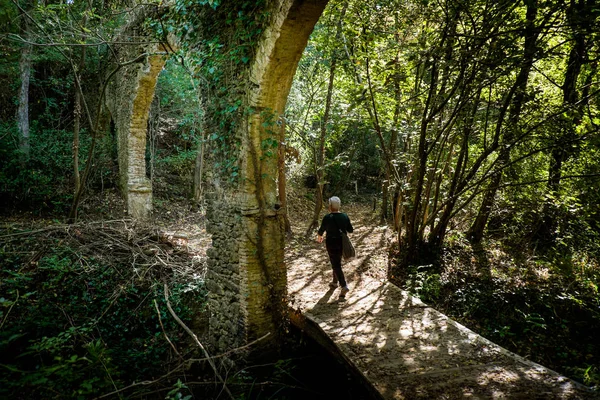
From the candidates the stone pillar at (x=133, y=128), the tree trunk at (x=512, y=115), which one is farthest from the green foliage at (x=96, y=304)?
the tree trunk at (x=512, y=115)

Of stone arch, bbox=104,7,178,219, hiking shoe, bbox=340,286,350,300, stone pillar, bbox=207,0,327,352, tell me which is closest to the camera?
stone pillar, bbox=207,0,327,352

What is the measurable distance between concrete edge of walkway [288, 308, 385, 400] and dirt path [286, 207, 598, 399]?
0.04 m

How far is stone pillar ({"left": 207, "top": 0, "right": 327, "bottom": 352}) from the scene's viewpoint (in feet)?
13.3

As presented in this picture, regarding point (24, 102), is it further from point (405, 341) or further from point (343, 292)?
point (405, 341)

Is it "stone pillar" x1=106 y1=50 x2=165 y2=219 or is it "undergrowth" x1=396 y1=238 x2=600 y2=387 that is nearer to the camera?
"undergrowth" x1=396 y1=238 x2=600 y2=387

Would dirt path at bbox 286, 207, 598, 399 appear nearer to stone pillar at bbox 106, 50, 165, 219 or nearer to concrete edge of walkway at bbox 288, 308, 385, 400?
concrete edge of walkway at bbox 288, 308, 385, 400

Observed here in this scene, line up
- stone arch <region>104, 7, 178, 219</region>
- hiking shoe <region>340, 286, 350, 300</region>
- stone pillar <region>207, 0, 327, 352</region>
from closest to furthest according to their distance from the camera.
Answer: stone pillar <region>207, 0, 327, 352</region> → hiking shoe <region>340, 286, 350, 300</region> → stone arch <region>104, 7, 178, 219</region>

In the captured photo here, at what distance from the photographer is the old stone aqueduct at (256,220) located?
3.86 meters

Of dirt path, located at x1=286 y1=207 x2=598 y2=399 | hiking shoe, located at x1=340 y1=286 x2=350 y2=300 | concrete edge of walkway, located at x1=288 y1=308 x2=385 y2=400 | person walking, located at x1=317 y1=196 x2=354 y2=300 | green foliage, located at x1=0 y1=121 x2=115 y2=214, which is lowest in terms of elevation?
concrete edge of walkway, located at x1=288 y1=308 x2=385 y2=400

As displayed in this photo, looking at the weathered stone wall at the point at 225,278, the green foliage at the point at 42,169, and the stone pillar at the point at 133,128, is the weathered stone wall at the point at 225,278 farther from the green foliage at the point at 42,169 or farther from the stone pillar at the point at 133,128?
the green foliage at the point at 42,169

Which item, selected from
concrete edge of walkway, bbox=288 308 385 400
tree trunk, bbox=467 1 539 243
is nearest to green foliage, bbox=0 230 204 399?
concrete edge of walkway, bbox=288 308 385 400

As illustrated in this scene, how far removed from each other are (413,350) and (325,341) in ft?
3.53

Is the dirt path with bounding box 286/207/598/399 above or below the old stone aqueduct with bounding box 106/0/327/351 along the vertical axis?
below

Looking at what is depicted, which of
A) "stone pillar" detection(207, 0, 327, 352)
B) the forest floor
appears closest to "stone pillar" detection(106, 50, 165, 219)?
the forest floor
